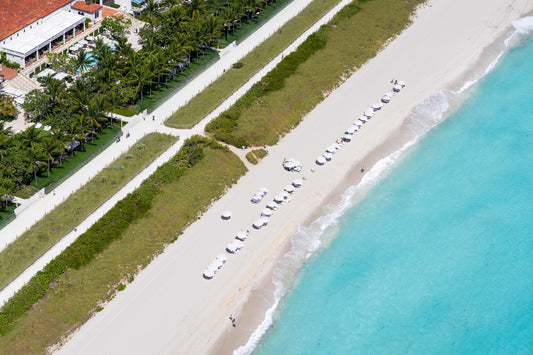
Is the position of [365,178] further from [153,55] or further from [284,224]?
[153,55]

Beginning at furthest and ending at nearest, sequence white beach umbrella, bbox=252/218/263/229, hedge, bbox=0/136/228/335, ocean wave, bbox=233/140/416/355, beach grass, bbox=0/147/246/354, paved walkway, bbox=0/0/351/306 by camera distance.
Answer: white beach umbrella, bbox=252/218/263/229, paved walkway, bbox=0/0/351/306, ocean wave, bbox=233/140/416/355, hedge, bbox=0/136/228/335, beach grass, bbox=0/147/246/354

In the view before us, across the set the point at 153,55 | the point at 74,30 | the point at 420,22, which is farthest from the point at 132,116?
the point at 420,22

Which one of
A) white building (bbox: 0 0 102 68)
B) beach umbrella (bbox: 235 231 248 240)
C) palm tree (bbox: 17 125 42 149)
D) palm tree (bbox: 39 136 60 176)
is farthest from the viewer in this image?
white building (bbox: 0 0 102 68)

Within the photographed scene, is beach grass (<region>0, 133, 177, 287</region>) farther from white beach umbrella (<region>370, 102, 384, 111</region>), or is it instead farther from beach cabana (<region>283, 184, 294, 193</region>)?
white beach umbrella (<region>370, 102, 384, 111</region>)

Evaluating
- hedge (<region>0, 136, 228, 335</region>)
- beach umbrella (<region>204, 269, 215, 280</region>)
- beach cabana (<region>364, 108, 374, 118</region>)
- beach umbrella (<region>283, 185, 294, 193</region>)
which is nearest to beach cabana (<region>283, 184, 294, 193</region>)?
beach umbrella (<region>283, 185, 294, 193</region>)

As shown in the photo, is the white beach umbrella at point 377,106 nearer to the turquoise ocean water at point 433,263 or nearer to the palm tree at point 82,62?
the turquoise ocean water at point 433,263

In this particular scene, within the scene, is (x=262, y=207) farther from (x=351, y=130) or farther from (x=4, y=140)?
(x=4, y=140)
